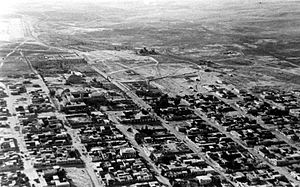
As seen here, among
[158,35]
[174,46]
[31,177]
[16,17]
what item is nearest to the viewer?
[31,177]

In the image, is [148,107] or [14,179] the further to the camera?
[148,107]

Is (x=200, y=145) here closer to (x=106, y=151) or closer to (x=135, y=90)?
(x=106, y=151)

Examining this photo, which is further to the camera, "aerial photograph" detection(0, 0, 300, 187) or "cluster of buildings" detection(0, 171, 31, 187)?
"aerial photograph" detection(0, 0, 300, 187)

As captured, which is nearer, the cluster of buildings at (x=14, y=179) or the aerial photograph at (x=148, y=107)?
the cluster of buildings at (x=14, y=179)

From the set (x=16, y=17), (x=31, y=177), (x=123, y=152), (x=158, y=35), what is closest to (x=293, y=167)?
(x=123, y=152)

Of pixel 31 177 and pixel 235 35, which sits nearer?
pixel 31 177

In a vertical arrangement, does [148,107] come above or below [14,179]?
below

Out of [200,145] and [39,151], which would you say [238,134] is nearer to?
[200,145]

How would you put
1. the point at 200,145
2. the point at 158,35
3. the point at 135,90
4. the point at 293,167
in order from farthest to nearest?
the point at 158,35 → the point at 135,90 → the point at 200,145 → the point at 293,167
